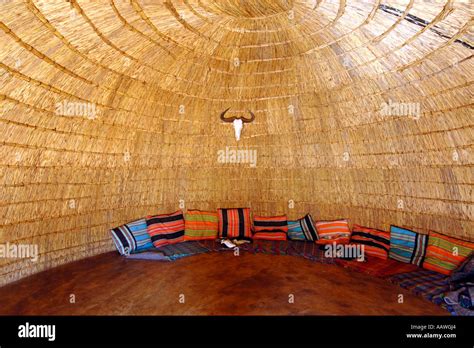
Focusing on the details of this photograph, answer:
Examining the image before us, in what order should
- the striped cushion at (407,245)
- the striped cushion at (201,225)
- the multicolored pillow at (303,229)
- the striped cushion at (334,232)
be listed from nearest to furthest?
the striped cushion at (407,245), the striped cushion at (334,232), the multicolored pillow at (303,229), the striped cushion at (201,225)

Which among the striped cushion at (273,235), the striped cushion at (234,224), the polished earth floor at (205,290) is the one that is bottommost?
the polished earth floor at (205,290)

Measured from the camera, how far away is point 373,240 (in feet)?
15.8

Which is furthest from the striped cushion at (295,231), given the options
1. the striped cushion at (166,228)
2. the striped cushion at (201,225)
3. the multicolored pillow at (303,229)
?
the striped cushion at (166,228)

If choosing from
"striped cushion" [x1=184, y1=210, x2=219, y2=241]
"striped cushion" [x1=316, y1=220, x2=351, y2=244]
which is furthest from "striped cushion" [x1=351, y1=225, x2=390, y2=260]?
"striped cushion" [x1=184, y1=210, x2=219, y2=241]

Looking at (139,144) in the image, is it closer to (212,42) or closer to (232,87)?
(232,87)

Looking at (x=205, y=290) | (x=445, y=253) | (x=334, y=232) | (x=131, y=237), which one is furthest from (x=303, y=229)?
(x=131, y=237)

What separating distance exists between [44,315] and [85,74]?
271cm

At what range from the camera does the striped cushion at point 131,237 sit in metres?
4.99

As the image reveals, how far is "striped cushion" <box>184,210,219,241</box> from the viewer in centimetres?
569

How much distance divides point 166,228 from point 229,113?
2395 mm

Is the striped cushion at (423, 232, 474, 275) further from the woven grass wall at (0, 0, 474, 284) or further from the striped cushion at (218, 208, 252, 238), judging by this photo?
Result: the striped cushion at (218, 208, 252, 238)

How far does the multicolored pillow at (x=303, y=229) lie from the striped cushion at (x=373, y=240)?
2.45ft

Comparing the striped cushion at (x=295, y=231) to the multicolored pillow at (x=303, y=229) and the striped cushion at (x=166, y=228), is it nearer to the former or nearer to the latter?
the multicolored pillow at (x=303, y=229)

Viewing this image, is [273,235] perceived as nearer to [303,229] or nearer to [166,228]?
[303,229]
